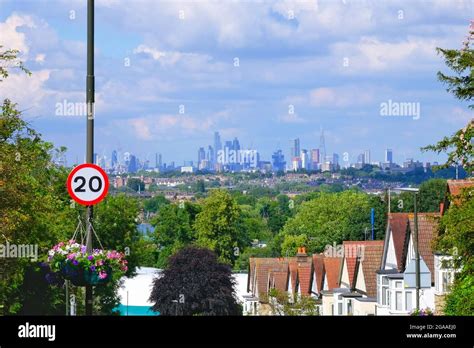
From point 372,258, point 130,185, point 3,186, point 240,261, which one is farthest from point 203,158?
point 3,186

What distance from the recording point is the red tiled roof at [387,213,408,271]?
51.9 meters

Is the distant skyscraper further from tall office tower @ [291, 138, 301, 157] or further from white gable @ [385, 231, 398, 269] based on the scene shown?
white gable @ [385, 231, 398, 269]

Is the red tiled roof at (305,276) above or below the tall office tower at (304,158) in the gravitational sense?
below

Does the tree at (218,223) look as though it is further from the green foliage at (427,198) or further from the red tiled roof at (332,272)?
the red tiled roof at (332,272)

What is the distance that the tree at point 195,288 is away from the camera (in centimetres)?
6581

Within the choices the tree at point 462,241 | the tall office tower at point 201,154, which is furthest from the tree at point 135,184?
the tree at point 462,241

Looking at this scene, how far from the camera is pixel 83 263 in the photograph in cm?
1648

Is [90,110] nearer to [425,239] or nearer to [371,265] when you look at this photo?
[425,239]

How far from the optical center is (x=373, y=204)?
320 ft

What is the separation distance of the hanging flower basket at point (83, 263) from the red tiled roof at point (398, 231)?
1421 inches

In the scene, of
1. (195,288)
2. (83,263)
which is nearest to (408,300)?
(195,288)

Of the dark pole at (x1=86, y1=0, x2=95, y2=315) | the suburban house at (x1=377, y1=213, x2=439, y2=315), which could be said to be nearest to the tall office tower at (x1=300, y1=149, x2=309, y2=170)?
the suburban house at (x1=377, y1=213, x2=439, y2=315)
